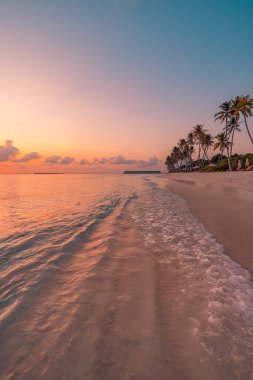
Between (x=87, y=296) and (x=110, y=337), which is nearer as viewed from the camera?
(x=110, y=337)

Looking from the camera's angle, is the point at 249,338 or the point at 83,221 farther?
the point at 83,221

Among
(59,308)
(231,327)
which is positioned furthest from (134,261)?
(231,327)

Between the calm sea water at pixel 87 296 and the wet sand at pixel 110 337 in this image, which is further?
the calm sea water at pixel 87 296

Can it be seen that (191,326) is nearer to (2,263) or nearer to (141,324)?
(141,324)

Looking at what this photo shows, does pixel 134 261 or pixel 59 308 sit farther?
pixel 134 261

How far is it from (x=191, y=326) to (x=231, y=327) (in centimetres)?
51

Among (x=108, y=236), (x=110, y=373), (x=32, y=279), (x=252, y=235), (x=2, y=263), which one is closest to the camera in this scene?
(x=110, y=373)

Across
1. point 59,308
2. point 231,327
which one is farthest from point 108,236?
point 231,327

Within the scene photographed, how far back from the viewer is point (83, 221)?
930cm

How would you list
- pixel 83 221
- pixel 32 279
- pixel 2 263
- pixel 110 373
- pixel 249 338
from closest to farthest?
pixel 110 373 < pixel 249 338 < pixel 32 279 < pixel 2 263 < pixel 83 221

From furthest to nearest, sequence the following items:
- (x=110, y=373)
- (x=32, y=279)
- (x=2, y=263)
Result: (x=2, y=263) → (x=32, y=279) → (x=110, y=373)

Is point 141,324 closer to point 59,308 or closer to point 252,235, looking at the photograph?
point 59,308

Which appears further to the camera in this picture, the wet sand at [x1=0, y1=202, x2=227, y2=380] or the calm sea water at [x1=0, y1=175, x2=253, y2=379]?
the calm sea water at [x1=0, y1=175, x2=253, y2=379]

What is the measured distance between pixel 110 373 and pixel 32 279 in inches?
105
